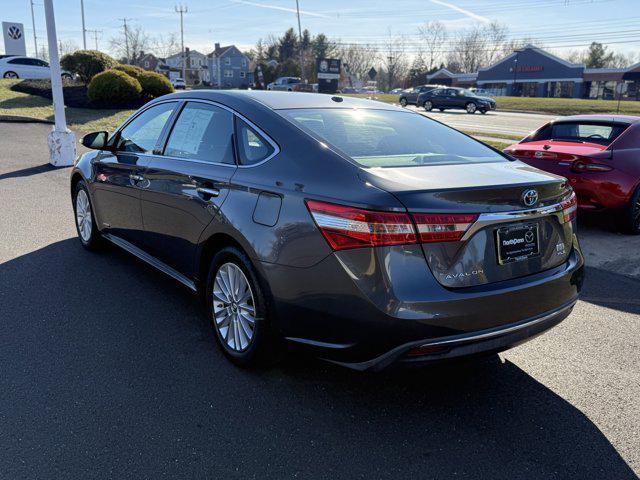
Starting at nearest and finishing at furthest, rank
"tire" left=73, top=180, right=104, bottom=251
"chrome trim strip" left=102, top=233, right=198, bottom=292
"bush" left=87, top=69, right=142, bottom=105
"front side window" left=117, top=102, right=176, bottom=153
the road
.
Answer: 1. "chrome trim strip" left=102, top=233, right=198, bottom=292
2. "front side window" left=117, top=102, right=176, bottom=153
3. "tire" left=73, top=180, right=104, bottom=251
4. "bush" left=87, top=69, right=142, bottom=105
5. the road

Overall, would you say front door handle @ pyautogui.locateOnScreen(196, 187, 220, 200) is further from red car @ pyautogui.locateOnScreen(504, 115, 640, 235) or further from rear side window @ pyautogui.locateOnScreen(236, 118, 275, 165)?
red car @ pyautogui.locateOnScreen(504, 115, 640, 235)

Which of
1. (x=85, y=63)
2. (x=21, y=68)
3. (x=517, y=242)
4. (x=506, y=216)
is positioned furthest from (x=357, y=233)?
(x=21, y=68)

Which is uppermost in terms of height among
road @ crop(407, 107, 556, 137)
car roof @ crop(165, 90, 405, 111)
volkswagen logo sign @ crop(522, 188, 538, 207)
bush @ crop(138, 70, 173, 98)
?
bush @ crop(138, 70, 173, 98)

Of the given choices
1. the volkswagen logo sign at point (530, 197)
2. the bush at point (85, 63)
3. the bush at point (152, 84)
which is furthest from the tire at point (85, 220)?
the bush at point (85, 63)

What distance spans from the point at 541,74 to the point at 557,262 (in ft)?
272

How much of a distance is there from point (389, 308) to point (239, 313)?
3.90ft

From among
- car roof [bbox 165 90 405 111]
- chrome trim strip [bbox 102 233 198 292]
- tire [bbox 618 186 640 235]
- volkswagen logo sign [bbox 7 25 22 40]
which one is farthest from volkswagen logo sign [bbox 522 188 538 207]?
volkswagen logo sign [bbox 7 25 22 40]

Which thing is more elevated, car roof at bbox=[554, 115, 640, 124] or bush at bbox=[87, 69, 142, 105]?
bush at bbox=[87, 69, 142, 105]

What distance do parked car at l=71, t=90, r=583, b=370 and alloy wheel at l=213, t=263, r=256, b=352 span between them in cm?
1

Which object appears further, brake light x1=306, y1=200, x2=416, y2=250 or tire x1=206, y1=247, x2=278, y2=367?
tire x1=206, y1=247, x2=278, y2=367

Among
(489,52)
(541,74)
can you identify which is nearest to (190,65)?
A: (489,52)

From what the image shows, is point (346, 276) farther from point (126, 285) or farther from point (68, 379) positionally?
point (126, 285)

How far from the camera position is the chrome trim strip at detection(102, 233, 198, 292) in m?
4.03

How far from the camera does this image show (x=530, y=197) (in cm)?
290
